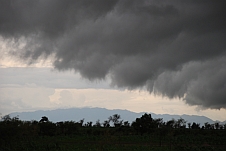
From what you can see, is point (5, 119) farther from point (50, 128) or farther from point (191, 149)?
point (191, 149)

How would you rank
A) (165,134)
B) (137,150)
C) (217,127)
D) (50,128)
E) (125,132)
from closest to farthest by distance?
1. (137,150)
2. (165,134)
3. (50,128)
4. (125,132)
5. (217,127)

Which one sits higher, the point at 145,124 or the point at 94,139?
the point at 145,124

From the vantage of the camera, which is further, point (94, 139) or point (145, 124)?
point (145, 124)

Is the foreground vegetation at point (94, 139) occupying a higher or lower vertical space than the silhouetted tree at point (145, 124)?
lower

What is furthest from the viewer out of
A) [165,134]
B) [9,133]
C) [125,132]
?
[125,132]

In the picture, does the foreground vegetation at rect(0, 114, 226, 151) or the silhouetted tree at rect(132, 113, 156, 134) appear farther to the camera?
the silhouetted tree at rect(132, 113, 156, 134)

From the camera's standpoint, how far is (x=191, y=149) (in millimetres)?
52250

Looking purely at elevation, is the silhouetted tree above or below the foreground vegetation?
above

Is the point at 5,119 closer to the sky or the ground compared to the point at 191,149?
closer to the sky

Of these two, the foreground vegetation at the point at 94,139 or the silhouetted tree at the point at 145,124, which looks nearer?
the foreground vegetation at the point at 94,139

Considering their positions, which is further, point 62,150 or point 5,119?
point 5,119

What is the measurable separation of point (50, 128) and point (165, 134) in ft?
113

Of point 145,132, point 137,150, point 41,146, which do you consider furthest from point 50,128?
point 137,150

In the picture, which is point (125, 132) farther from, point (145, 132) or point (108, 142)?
point (108, 142)
